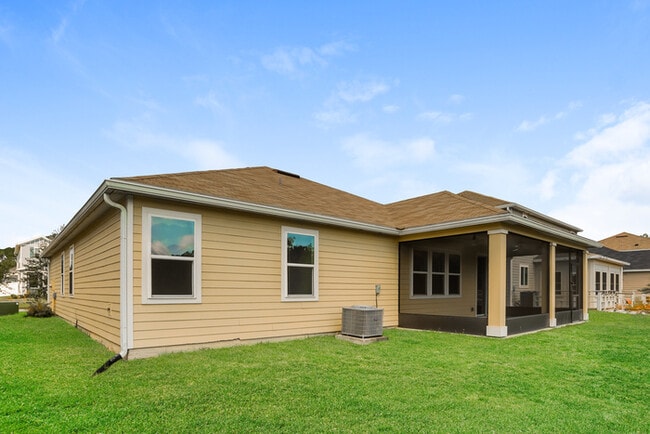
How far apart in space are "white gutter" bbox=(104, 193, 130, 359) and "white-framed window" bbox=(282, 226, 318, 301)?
284cm

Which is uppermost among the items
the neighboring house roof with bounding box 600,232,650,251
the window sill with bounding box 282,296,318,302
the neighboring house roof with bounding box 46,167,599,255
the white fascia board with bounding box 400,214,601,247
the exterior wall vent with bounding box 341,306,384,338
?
the neighboring house roof with bounding box 46,167,599,255

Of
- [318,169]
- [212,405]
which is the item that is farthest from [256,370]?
[318,169]

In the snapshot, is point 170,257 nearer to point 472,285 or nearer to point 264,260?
point 264,260

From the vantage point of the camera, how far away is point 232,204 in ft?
22.1

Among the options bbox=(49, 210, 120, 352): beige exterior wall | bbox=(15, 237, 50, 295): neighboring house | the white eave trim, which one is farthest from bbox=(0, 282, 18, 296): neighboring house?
the white eave trim

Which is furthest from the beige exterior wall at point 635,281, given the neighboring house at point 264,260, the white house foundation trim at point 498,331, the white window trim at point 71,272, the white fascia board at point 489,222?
the white window trim at point 71,272

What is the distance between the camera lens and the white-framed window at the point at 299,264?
25.3 ft

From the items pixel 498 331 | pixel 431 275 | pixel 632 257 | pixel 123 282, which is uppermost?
pixel 123 282

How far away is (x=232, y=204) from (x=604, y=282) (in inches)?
891

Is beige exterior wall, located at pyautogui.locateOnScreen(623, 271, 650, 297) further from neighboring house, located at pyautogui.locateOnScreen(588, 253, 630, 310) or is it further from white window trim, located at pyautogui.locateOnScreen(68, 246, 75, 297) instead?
white window trim, located at pyautogui.locateOnScreen(68, 246, 75, 297)

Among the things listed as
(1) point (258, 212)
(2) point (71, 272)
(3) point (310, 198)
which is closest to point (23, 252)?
(2) point (71, 272)

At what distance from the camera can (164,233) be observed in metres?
6.19

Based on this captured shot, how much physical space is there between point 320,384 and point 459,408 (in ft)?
5.04

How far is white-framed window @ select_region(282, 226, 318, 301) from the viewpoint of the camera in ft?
25.3
